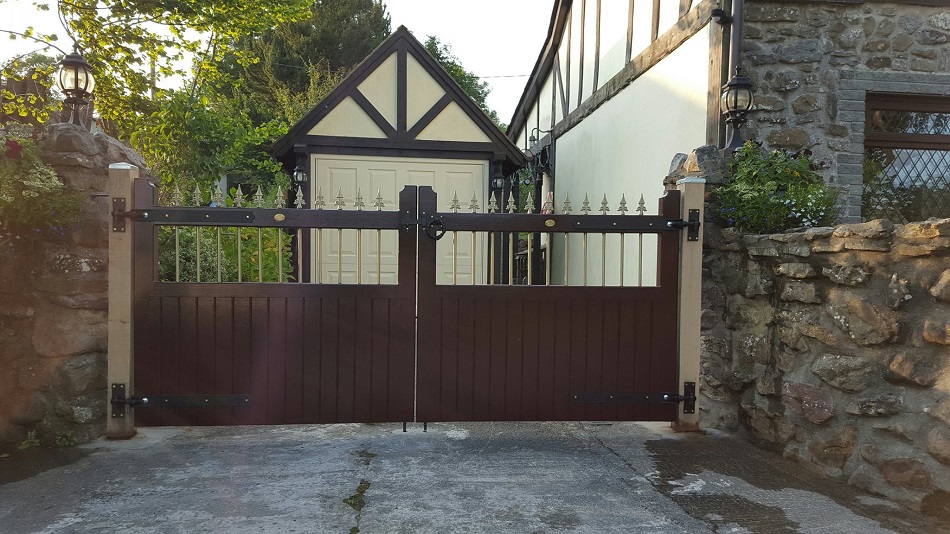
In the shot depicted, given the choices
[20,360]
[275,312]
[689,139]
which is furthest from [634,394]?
[20,360]

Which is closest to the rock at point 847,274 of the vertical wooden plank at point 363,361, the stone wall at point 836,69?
the stone wall at point 836,69

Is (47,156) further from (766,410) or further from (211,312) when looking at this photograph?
(766,410)

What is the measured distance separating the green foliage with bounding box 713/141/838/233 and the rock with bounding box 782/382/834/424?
3.44ft

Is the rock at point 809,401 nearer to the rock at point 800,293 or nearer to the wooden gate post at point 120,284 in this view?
the rock at point 800,293

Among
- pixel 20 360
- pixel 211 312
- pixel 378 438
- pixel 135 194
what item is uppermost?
pixel 135 194

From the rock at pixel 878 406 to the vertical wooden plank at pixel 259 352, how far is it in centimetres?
330

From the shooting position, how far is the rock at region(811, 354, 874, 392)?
312cm

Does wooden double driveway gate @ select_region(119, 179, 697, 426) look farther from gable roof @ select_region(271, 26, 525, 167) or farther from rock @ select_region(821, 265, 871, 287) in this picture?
gable roof @ select_region(271, 26, 525, 167)

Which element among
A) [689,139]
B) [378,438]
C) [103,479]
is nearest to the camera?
[103,479]

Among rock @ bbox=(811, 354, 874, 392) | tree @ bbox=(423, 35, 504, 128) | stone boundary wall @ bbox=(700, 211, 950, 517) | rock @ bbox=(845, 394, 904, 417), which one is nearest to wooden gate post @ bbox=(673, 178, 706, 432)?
stone boundary wall @ bbox=(700, 211, 950, 517)

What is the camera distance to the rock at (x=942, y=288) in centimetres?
272

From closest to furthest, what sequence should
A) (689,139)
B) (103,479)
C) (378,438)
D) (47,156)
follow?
(103,479) → (47,156) → (378,438) → (689,139)

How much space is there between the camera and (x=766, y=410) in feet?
12.3

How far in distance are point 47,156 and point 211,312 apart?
130 cm
